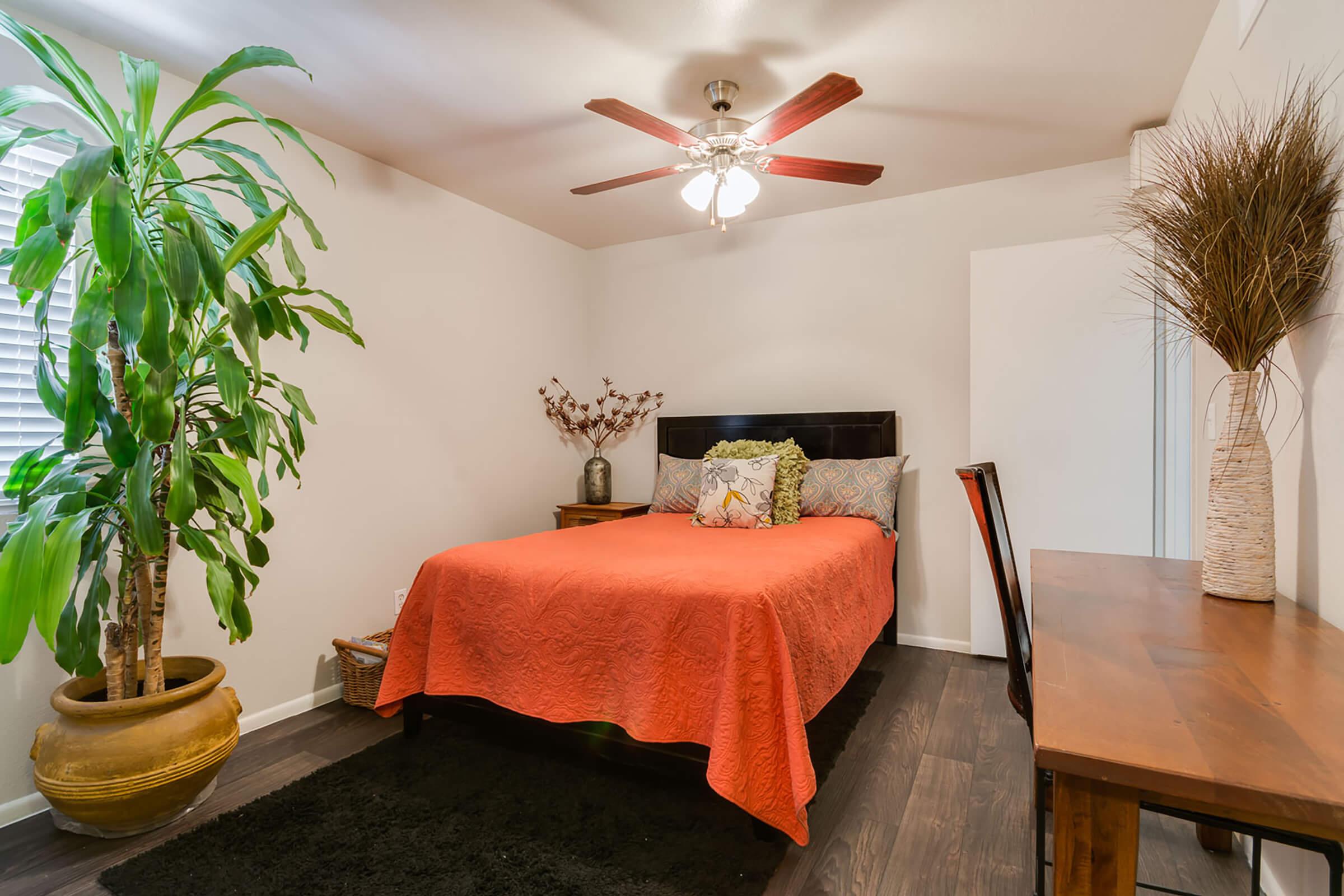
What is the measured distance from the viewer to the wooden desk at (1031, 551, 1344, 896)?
2.10ft

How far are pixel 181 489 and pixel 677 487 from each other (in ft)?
8.31

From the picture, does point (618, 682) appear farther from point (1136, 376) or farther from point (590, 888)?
point (1136, 376)

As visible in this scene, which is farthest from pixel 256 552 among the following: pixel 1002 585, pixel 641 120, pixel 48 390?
pixel 1002 585

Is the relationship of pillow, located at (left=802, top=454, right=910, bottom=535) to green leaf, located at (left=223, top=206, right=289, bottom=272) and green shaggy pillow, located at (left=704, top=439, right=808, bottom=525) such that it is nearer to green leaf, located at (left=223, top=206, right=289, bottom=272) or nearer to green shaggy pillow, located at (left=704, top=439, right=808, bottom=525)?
green shaggy pillow, located at (left=704, top=439, right=808, bottom=525)

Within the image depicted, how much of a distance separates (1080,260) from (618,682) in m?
2.79

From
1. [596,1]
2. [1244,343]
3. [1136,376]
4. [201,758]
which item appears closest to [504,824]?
[201,758]

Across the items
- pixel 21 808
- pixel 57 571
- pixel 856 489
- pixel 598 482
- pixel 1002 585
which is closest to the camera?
pixel 1002 585

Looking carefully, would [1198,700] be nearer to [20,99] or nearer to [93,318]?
[93,318]

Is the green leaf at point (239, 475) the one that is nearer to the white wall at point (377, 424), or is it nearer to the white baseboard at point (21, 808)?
the white wall at point (377, 424)

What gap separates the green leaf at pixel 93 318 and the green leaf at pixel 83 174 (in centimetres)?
26

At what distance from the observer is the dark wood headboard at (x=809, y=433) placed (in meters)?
3.64

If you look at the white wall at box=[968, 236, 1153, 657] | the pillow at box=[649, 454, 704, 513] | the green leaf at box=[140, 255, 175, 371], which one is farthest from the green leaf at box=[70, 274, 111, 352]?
the white wall at box=[968, 236, 1153, 657]

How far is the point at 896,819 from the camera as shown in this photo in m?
1.92

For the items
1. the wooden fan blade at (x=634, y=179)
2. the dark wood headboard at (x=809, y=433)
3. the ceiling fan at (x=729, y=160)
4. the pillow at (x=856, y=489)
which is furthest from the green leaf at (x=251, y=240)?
the dark wood headboard at (x=809, y=433)
